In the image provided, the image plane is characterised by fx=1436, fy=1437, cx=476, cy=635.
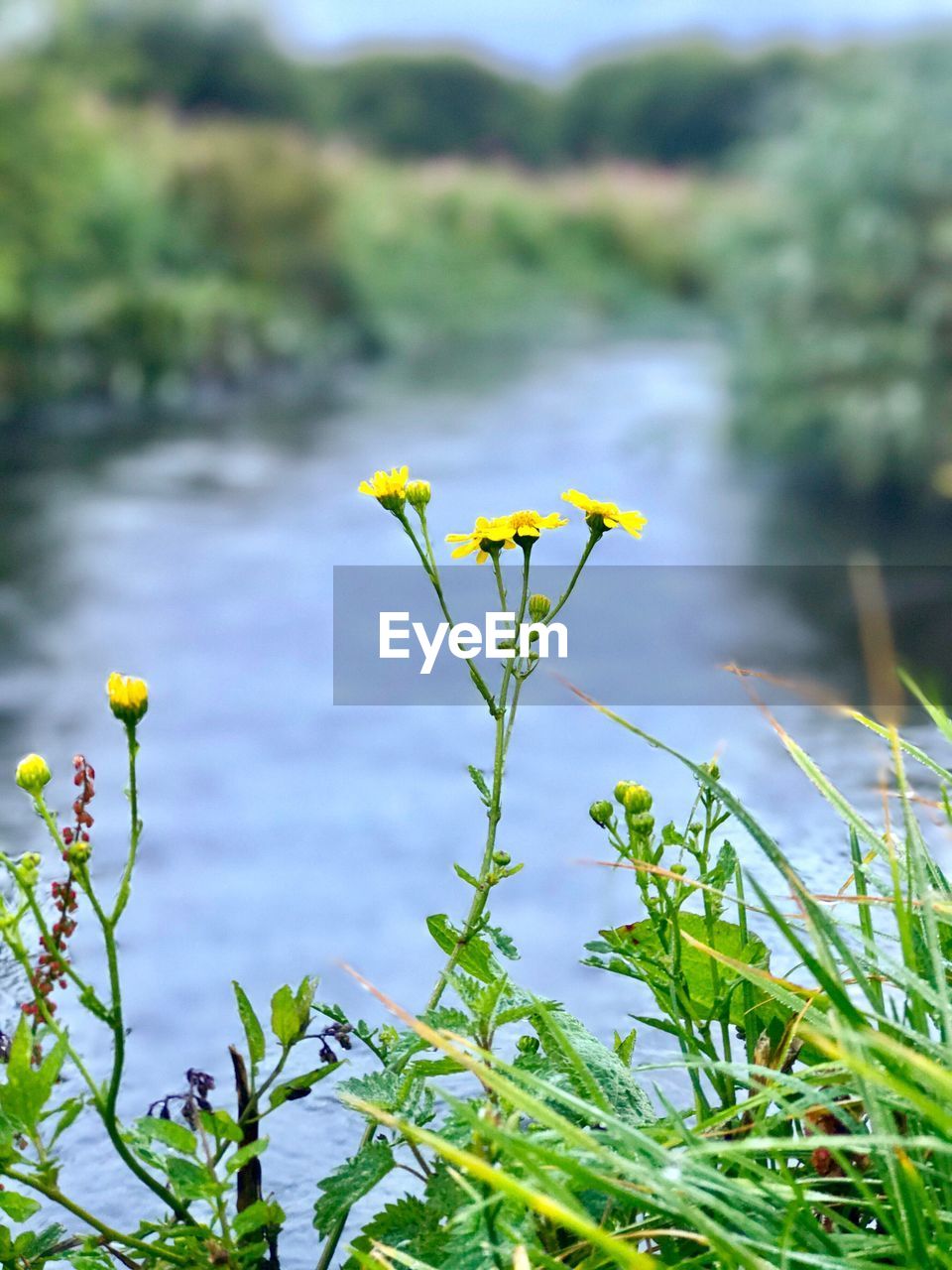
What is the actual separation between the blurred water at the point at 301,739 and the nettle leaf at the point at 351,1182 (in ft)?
0.49

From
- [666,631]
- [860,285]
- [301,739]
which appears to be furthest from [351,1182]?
[860,285]

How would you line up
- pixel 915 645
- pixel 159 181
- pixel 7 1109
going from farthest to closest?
pixel 159 181 → pixel 915 645 → pixel 7 1109

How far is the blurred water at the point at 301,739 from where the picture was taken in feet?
3.52

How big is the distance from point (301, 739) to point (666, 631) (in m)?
0.96

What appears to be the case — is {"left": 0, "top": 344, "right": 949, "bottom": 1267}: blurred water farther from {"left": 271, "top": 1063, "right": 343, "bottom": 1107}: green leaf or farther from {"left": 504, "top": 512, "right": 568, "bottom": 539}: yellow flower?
{"left": 504, "top": 512, "right": 568, "bottom": 539}: yellow flower

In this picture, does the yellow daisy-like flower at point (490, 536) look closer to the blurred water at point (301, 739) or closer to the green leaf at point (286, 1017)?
the green leaf at point (286, 1017)

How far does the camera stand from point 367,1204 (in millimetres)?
695

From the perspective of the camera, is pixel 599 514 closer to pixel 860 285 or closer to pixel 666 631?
pixel 666 631

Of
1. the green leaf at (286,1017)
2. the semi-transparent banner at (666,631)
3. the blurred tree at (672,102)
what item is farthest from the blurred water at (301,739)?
the blurred tree at (672,102)

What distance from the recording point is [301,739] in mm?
2109

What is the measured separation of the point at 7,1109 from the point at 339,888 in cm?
95

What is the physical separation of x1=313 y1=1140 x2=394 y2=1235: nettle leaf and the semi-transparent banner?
59.1 inches

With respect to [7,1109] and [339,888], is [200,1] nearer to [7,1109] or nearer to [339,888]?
[339,888]

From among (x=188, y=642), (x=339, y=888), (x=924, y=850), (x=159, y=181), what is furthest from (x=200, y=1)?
(x=924, y=850)
